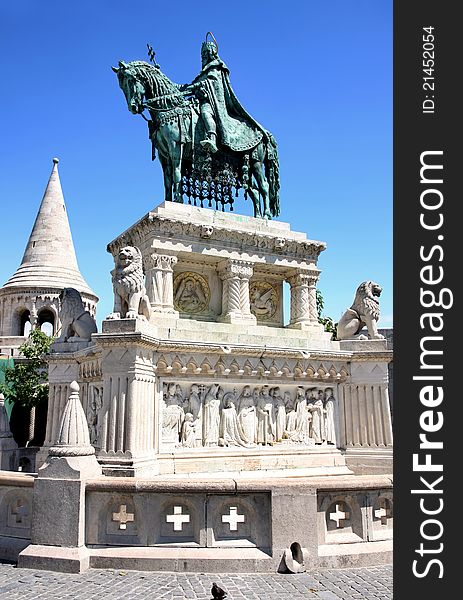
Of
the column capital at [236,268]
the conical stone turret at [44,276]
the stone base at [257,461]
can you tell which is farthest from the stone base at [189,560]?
the conical stone turret at [44,276]

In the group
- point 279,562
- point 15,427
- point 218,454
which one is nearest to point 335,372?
point 218,454

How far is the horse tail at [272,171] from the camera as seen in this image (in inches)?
627

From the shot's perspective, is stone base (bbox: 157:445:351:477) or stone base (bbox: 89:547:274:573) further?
stone base (bbox: 157:445:351:477)

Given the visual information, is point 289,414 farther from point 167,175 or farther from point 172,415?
point 167,175

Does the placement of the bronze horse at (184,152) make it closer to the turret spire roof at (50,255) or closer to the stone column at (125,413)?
the stone column at (125,413)

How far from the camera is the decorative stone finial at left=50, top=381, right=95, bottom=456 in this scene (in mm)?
8609

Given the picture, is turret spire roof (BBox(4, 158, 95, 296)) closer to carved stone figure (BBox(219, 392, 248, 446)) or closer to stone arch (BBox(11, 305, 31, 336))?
stone arch (BBox(11, 305, 31, 336))

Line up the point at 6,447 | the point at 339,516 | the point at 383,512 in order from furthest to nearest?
1. the point at 6,447
2. the point at 383,512
3. the point at 339,516

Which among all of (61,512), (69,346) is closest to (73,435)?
(61,512)

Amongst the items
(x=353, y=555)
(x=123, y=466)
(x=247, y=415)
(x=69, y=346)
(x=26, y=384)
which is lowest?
(x=353, y=555)

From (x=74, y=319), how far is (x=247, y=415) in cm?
455

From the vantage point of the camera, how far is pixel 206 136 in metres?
14.8

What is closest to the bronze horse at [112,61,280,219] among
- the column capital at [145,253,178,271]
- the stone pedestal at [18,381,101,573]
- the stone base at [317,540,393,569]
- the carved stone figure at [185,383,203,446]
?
the column capital at [145,253,178,271]

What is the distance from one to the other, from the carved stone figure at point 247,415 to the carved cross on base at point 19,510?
460 centimetres
